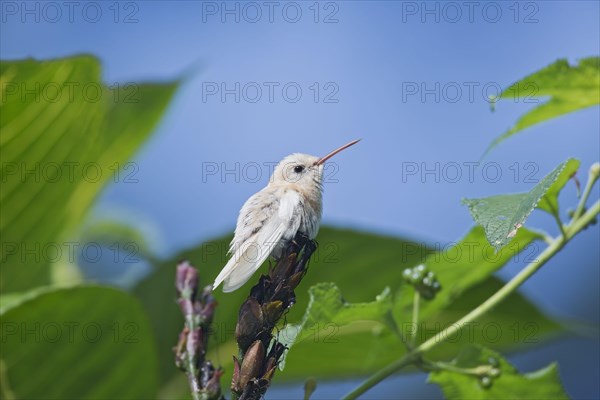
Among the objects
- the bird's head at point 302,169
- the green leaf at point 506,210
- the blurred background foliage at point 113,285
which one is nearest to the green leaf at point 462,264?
the blurred background foliage at point 113,285

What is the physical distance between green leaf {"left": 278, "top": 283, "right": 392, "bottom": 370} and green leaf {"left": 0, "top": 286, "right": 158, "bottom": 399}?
642mm

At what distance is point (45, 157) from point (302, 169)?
91 centimetres

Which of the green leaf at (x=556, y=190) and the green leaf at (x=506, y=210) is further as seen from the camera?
the green leaf at (x=556, y=190)

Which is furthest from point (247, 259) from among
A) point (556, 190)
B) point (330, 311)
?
point (556, 190)

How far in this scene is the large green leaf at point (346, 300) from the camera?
287 cm

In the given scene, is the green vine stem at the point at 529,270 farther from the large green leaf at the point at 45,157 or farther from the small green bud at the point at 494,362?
the large green leaf at the point at 45,157

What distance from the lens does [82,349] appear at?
2688mm

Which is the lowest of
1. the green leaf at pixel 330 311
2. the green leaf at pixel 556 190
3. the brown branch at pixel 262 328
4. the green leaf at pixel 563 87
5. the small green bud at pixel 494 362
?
the small green bud at pixel 494 362

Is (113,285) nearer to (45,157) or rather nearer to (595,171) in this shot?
A: (45,157)

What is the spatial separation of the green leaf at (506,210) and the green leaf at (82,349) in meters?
1.10

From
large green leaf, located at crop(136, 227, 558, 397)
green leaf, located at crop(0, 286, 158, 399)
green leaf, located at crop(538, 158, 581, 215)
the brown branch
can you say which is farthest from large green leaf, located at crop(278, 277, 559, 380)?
the brown branch

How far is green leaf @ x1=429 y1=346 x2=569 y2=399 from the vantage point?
94.0 inches

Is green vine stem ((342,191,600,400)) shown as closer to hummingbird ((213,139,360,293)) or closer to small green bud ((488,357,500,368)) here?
small green bud ((488,357,500,368))

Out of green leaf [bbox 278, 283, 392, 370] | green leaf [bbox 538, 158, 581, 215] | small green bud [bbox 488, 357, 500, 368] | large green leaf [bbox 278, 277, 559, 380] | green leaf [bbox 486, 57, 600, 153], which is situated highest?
green leaf [bbox 486, 57, 600, 153]
